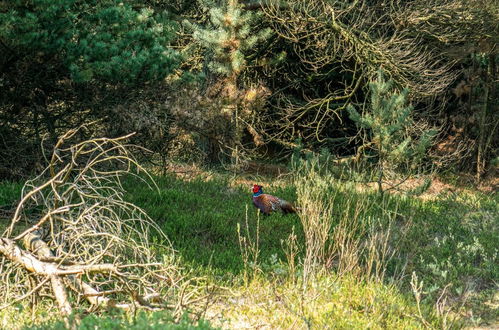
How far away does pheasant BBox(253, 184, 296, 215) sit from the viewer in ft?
28.8

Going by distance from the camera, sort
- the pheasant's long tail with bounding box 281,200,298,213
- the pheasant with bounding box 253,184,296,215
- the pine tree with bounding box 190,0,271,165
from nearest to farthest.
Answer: the pheasant with bounding box 253,184,296,215, the pheasant's long tail with bounding box 281,200,298,213, the pine tree with bounding box 190,0,271,165

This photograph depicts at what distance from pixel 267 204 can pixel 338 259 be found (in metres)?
1.40

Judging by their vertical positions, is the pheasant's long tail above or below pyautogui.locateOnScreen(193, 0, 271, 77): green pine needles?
below

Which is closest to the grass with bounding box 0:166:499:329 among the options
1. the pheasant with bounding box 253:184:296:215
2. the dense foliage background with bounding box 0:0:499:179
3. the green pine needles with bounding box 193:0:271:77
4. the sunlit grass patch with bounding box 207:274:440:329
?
the sunlit grass patch with bounding box 207:274:440:329

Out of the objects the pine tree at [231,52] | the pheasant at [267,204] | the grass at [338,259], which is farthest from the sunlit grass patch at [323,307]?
the pine tree at [231,52]

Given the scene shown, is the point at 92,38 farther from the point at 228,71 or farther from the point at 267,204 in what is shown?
the point at 228,71

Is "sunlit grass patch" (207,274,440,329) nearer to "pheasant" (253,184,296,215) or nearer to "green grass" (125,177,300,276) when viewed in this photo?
"green grass" (125,177,300,276)

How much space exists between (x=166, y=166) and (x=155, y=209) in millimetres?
3663

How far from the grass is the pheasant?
132mm

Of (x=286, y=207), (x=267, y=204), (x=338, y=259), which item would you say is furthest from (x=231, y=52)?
(x=338, y=259)

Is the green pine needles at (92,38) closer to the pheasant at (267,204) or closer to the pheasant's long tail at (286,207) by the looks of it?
the pheasant at (267,204)

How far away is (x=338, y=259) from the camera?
782 cm

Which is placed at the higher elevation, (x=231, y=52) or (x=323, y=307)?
(x=231, y=52)

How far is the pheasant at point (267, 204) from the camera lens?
877 cm
